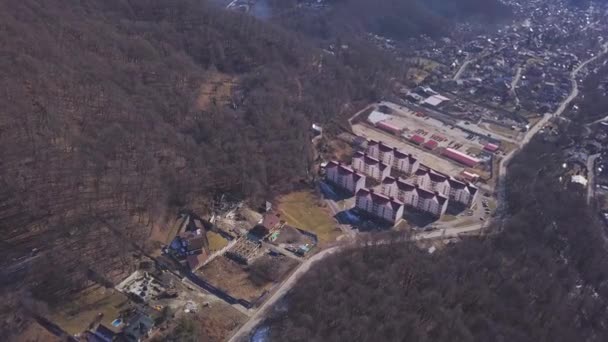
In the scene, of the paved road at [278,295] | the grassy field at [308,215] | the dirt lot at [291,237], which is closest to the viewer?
the paved road at [278,295]

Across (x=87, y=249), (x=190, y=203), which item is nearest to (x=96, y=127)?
Result: (x=190, y=203)

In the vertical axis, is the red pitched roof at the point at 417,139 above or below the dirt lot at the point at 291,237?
below

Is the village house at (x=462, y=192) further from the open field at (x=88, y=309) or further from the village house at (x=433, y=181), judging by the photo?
the open field at (x=88, y=309)

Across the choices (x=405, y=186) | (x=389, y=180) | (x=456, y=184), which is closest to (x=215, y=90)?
(x=389, y=180)

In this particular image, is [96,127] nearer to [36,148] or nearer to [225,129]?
[36,148]

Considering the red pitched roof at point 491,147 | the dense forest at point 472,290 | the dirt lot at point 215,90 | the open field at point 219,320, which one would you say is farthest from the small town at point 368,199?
the dirt lot at point 215,90

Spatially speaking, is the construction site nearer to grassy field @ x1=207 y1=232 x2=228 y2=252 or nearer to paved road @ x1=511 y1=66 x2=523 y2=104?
paved road @ x1=511 y1=66 x2=523 y2=104

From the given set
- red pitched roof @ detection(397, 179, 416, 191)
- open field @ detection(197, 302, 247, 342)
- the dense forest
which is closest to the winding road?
open field @ detection(197, 302, 247, 342)

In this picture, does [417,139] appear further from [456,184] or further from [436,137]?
[456,184]
